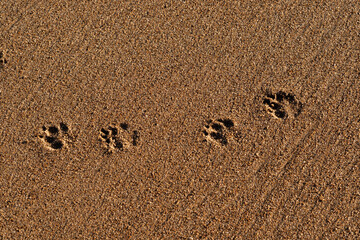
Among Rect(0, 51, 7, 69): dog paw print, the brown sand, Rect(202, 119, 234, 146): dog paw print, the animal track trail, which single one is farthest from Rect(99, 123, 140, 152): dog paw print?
Result: Rect(0, 51, 7, 69): dog paw print

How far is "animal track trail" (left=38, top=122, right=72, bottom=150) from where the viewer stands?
1.99 metres

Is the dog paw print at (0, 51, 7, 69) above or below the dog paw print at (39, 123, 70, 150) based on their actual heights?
above

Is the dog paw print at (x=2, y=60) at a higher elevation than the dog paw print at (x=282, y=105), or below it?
higher

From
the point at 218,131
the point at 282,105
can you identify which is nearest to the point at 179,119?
the point at 218,131

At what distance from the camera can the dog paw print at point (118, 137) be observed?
198cm

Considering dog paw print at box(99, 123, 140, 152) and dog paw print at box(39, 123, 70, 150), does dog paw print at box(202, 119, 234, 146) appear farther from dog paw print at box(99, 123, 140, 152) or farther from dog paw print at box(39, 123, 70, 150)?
dog paw print at box(39, 123, 70, 150)

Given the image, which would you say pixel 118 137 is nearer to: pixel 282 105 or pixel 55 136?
pixel 55 136

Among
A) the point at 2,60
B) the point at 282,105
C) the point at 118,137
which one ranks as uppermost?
the point at 2,60

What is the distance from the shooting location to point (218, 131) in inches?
78.0

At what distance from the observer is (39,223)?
1.94 m

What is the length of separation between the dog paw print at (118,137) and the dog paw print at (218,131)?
468mm

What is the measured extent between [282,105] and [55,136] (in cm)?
153

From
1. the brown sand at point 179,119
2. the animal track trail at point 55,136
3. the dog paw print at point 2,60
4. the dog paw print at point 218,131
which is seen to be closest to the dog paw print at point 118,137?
the brown sand at point 179,119

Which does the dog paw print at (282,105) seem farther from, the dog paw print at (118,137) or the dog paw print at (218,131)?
the dog paw print at (118,137)
